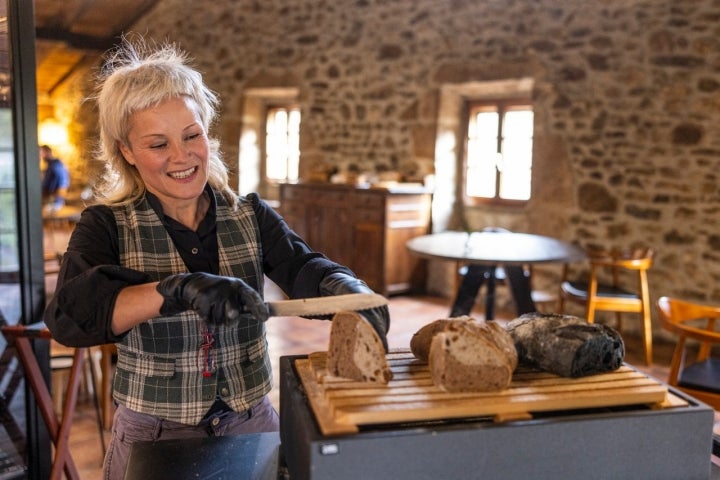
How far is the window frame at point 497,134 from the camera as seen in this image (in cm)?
592

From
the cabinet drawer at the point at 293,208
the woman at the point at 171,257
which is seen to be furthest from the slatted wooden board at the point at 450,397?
the cabinet drawer at the point at 293,208

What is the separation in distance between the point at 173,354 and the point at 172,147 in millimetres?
441

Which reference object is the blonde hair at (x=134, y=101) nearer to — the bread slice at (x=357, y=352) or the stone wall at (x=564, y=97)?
the bread slice at (x=357, y=352)

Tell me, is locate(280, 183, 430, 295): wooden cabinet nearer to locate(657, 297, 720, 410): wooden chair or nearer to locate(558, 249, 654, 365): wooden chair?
locate(558, 249, 654, 365): wooden chair

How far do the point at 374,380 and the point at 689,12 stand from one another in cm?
463

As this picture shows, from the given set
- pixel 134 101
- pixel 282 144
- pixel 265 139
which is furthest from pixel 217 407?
pixel 265 139

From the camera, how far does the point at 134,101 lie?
141 cm

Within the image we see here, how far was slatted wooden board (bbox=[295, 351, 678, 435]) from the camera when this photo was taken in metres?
1.04

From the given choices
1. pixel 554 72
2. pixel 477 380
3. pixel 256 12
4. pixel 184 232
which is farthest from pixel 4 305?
pixel 256 12

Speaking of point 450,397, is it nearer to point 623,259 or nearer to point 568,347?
point 568,347

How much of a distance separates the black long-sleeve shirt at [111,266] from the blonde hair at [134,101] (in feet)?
0.23

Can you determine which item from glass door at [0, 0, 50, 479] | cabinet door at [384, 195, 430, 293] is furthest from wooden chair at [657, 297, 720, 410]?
cabinet door at [384, 195, 430, 293]

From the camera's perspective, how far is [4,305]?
2312 millimetres

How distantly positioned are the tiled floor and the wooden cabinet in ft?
0.97
